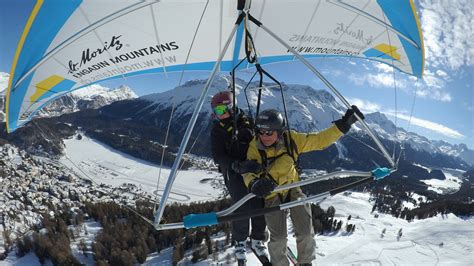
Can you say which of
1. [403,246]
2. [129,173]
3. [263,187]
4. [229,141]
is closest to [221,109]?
[229,141]

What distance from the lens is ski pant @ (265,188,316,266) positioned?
14.6ft

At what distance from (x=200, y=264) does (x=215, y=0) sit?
1314cm

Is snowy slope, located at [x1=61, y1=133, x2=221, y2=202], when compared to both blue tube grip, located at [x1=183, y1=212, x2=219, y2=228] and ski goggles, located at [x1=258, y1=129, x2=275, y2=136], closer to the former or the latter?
ski goggles, located at [x1=258, y1=129, x2=275, y2=136]

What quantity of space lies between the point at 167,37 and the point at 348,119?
462 centimetres

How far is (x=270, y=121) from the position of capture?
427 centimetres

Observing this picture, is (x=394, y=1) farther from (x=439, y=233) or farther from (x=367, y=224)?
(x=367, y=224)

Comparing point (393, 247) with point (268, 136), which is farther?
point (393, 247)

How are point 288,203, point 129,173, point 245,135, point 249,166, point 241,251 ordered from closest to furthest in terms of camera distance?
point 288,203
point 249,166
point 245,135
point 241,251
point 129,173

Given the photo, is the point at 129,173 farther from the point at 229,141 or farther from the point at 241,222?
the point at 229,141

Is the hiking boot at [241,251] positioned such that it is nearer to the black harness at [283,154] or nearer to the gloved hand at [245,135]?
the black harness at [283,154]

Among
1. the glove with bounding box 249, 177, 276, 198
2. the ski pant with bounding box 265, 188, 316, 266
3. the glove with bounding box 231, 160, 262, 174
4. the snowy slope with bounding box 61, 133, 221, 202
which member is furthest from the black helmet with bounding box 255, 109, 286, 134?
the snowy slope with bounding box 61, 133, 221, 202

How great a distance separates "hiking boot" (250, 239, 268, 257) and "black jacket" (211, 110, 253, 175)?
118 cm

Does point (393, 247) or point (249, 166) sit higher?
point (249, 166)

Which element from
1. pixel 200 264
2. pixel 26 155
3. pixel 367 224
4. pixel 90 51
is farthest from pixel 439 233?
pixel 26 155
